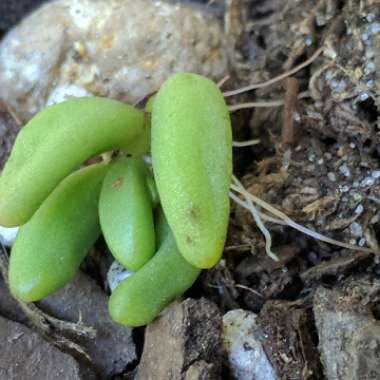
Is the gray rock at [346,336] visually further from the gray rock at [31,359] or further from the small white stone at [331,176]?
the gray rock at [31,359]

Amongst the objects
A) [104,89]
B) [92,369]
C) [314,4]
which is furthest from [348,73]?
[92,369]

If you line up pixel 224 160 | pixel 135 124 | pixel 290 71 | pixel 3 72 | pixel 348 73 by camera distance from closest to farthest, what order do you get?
1. pixel 224 160
2. pixel 135 124
3. pixel 348 73
4. pixel 290 71
5. pixel 3 72

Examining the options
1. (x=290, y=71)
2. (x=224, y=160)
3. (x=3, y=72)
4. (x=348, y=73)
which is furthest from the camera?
(x=3, y=72)

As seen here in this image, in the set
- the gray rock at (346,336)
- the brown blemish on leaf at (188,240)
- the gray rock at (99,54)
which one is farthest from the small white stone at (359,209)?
the gray rock at (99,54)

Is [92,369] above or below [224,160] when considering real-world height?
below

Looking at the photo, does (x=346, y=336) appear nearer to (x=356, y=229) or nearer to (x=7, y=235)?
(x=356, y=229)

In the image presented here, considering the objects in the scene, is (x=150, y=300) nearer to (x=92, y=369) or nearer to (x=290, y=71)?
(x=92, y=369)

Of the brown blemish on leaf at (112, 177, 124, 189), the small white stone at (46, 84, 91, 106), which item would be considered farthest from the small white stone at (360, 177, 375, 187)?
the small white stone at (46, 84, 91, 106)
